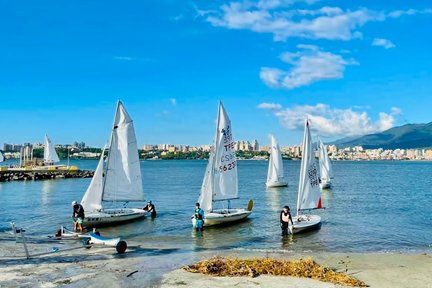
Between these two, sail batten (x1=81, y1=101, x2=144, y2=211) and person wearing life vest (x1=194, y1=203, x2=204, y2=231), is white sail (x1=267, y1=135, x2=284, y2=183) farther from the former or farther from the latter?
person wearing life vest (x1=194, y1=203, x2=204, y2=231)

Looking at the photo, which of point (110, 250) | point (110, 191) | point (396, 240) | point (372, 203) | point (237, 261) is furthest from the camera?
point (372, 203)

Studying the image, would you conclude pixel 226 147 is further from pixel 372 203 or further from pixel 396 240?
pixel 372 203

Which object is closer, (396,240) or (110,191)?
(396,240)

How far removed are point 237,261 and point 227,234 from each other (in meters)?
12.0

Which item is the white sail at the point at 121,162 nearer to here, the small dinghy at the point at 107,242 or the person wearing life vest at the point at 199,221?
the person wearing life vest at the point at 199,221

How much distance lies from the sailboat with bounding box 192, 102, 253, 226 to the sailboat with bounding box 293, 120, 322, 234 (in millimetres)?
5892

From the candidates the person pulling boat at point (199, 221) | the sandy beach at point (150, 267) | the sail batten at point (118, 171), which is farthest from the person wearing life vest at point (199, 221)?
the sail batten at point (118, 171)

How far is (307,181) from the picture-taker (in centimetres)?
3425

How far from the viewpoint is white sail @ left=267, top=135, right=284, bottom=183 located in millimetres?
76062

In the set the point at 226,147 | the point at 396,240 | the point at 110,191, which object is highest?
the point at 226,147

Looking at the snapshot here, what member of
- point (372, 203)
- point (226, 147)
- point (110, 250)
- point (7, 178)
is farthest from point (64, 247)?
point (7, 178)

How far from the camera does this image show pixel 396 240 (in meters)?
31.7

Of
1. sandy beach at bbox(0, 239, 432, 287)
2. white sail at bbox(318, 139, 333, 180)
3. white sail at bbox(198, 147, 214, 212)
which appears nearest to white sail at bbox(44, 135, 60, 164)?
white sail at bbox(318, 139, 333, 180)

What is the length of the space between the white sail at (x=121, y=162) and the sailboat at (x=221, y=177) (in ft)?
22.6
